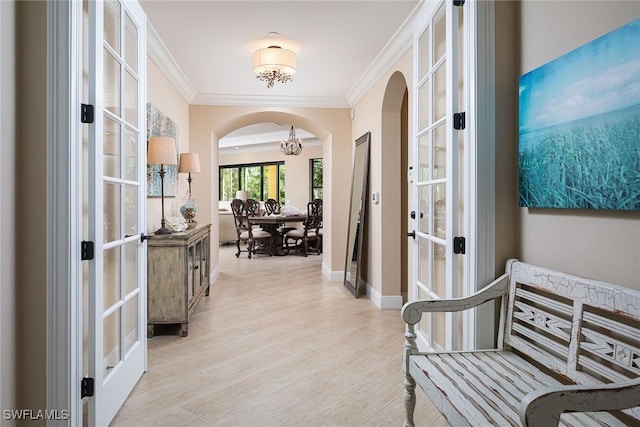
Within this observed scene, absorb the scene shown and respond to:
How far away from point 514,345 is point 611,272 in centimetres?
56

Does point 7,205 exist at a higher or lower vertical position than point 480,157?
lower

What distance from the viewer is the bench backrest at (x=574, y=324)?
4.27ft

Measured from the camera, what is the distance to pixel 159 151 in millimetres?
3539

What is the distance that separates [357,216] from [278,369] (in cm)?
277

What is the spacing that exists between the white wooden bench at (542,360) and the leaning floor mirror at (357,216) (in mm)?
3002

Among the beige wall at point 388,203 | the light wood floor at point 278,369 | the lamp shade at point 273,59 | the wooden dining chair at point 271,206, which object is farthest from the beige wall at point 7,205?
the wooden dining chair at point 271,206

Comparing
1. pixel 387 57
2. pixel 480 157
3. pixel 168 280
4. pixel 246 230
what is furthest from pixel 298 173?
pixel 480 157

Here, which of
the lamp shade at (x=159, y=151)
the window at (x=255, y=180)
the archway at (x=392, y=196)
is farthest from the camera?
the window at (x=255, y=180)

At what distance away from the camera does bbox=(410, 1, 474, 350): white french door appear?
2.02 metres

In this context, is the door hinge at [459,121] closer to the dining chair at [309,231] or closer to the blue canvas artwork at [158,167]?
the blue canvas artwork at [158,167]

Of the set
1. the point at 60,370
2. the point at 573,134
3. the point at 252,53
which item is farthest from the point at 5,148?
the point at 252,53

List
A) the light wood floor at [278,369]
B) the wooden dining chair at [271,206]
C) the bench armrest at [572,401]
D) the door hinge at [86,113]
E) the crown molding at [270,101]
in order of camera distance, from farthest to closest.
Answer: the wooden dining chair at [271,206], the crown molding at [270,101], the light wood floor at [278,369], the door hinge at [86,113], the bench armrest at [572,401]

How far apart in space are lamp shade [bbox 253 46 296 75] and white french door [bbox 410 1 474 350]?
143cm

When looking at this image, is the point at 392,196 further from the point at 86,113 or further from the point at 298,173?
the point at 298,173
